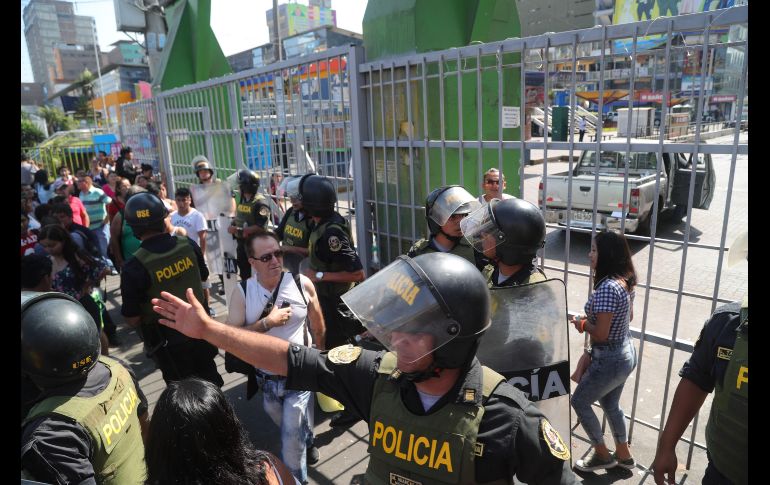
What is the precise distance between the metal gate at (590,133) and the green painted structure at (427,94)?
2cm

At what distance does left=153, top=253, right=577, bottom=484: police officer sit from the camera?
1558 millimetres

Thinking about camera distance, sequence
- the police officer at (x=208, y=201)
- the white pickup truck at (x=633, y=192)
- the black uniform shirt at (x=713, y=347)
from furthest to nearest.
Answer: the police officer at (x=208, y=201)
the white pickup truck at (x=633, y=192)
the black uniform shirt at (x=713, y=347)

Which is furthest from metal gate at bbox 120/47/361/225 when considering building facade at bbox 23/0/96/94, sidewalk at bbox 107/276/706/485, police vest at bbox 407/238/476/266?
building facade at bbox 23/0/96/94

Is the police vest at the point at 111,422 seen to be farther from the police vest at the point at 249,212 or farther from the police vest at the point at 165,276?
the police vest at the point at 249,212

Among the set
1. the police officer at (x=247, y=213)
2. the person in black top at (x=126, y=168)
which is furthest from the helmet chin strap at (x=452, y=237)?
the person in black top at (x=126, y=168)

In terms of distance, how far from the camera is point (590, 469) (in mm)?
3309

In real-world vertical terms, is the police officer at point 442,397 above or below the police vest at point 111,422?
above

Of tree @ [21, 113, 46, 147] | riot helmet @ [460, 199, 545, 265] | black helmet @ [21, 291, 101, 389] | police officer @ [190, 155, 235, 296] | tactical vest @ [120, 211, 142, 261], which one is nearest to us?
black helmet @ [21, 291, 101, 389]

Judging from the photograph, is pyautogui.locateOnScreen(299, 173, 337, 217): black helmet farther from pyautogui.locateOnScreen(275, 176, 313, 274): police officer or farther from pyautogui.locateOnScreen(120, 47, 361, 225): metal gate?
pyautogui.locateOnScreen(120, 47, 361, 225): metal gate

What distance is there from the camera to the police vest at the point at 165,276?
138 inches

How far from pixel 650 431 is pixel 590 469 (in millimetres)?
733

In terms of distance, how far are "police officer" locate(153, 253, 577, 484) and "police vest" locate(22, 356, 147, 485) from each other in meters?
1.12
